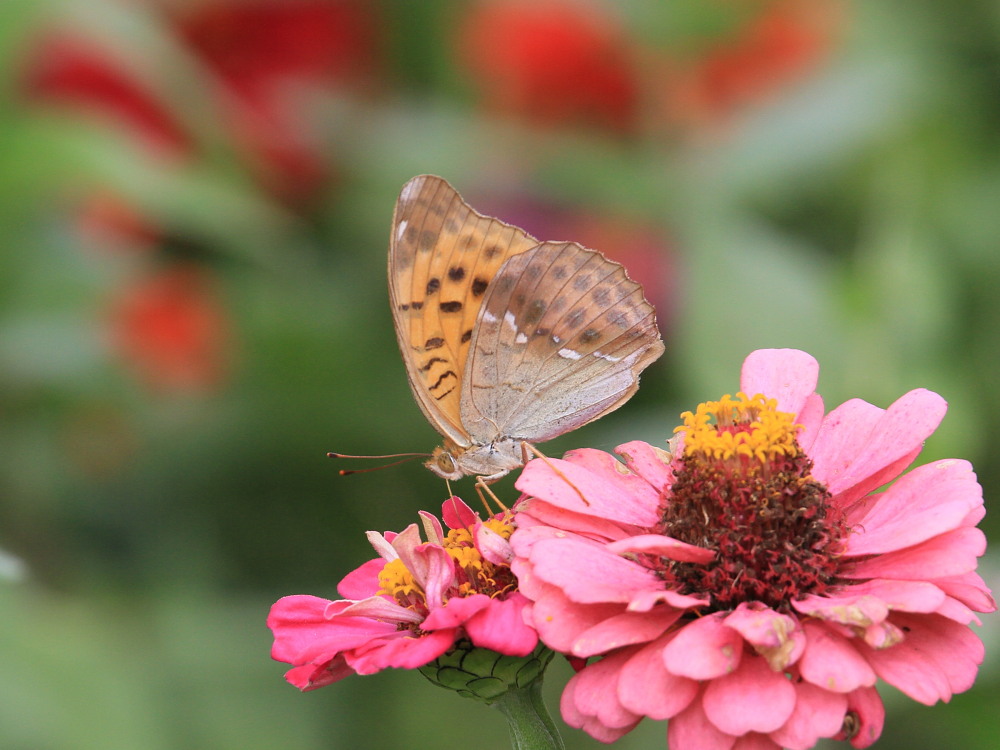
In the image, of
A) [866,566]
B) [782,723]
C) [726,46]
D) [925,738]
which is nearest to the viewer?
[782,723]

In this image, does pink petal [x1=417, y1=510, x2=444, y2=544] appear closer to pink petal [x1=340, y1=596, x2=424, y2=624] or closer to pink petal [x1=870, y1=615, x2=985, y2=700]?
pink petal [x1=340, y1=596, x2=424, y2=624]

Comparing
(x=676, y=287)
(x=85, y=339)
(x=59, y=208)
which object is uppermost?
(x=59, y=208)

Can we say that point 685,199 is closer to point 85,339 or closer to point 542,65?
point 542,65

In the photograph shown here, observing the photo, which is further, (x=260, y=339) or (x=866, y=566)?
(x=260, y=339)

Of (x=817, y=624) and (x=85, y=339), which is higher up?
(x=85, y=339)

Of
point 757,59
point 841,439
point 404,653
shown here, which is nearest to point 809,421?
point 841,439

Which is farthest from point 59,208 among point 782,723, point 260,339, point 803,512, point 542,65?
point 782,723

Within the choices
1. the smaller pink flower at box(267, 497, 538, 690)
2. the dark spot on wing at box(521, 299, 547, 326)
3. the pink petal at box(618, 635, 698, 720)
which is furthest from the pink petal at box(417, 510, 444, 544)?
the dark spot on wing at box(521, 299, 547, 326)
